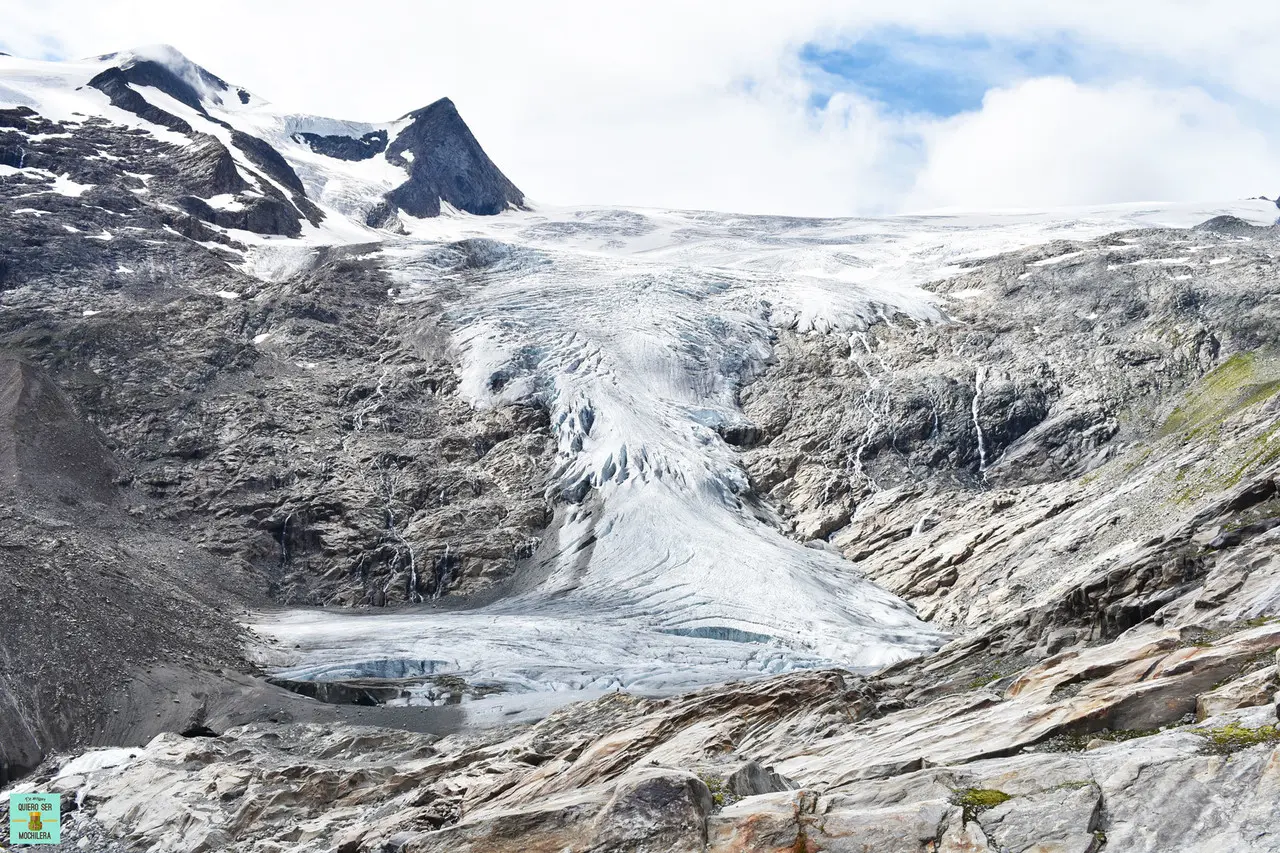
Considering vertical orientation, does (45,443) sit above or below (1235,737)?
above

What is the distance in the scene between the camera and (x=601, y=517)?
53.5m

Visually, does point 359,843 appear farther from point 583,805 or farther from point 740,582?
point 740,582

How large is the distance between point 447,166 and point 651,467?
9550 cm

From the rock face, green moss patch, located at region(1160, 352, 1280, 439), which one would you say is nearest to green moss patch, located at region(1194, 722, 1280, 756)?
the rock face

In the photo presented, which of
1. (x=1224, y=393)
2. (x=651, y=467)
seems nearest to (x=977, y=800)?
(x=1224, y=393)

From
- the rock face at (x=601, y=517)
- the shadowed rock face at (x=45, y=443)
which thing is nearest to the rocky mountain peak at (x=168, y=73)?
the rock face at (x=601, y=517)

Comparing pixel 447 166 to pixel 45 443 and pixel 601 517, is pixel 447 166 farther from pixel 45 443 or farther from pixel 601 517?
pixel 601 517

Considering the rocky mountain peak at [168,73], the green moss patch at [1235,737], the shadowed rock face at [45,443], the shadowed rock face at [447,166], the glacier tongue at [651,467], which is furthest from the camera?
the shadowed rock face at [447,166]

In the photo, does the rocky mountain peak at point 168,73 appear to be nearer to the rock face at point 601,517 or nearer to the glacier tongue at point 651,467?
the rock face at point 601,517

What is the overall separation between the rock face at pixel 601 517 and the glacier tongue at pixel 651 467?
332 millimetres

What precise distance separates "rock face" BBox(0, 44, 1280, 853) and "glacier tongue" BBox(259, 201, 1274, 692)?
33 centimetres

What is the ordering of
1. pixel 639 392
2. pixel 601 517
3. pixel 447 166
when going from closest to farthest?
1. pixel 601 517
2. pixel 639 392
3. pixel 447 166

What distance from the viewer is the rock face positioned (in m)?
12.2

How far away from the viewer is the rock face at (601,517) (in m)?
12.2
